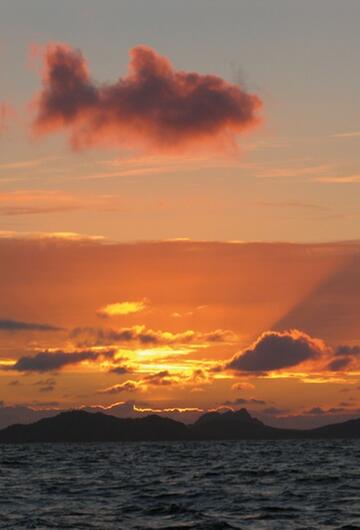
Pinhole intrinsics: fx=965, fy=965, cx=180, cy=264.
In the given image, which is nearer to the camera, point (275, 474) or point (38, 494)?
point (38, 494)

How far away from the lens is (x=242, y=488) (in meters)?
91.9

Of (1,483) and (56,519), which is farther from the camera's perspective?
(1,483)

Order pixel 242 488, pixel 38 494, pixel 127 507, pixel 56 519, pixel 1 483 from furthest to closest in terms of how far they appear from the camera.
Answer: pixel 1 483
pixel 242 488
pixel 38 494
pixel 127 507
pixel 56 519

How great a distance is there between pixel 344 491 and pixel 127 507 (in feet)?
77.3

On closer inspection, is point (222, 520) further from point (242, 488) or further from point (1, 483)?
point (1, 483)

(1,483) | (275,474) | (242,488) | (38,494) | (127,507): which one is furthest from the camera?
(275,474)

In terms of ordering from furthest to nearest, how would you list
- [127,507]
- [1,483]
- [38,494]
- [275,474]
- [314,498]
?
1. [275,474]
2. [1,483]
3. [38,494]
4. [314,498]
5. [127,507]

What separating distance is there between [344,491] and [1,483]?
37.4 m

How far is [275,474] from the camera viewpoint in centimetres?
11850

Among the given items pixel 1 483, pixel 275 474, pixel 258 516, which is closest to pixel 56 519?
pixel 258 516

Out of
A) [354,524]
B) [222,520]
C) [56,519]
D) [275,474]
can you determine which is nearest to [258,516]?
[222,520]

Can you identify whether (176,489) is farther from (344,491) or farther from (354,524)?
(354,524)

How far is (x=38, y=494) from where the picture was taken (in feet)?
280

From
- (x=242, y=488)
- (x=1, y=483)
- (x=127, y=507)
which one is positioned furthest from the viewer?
(x=1, y=483)
